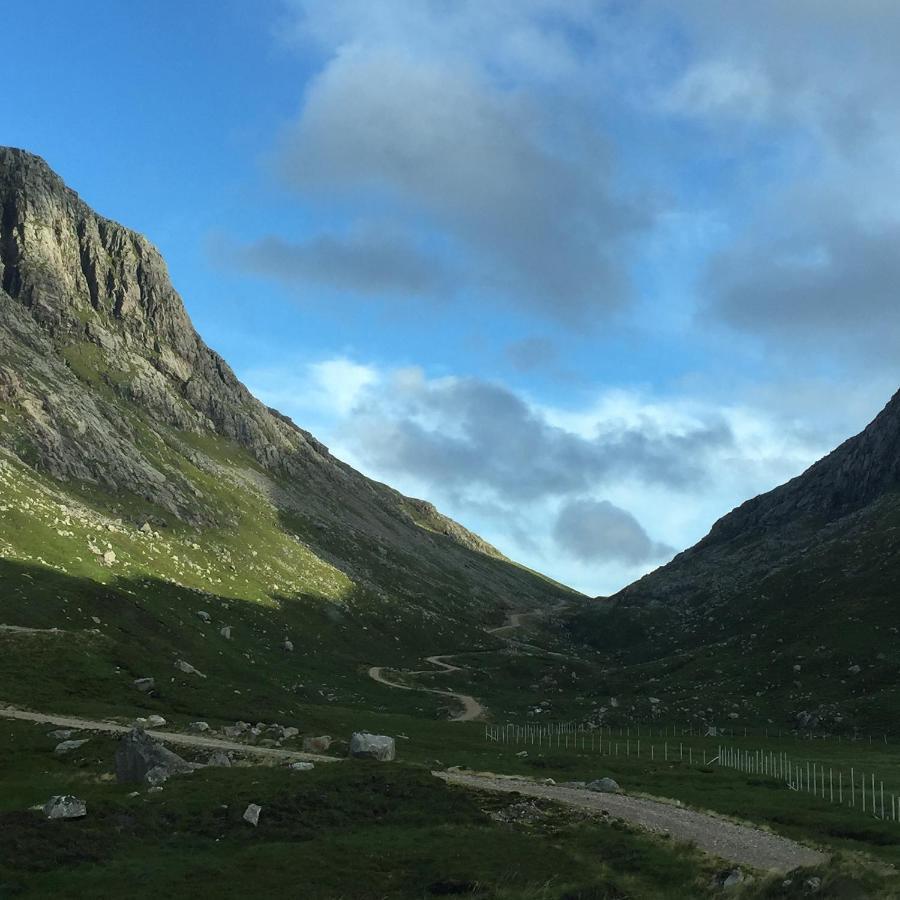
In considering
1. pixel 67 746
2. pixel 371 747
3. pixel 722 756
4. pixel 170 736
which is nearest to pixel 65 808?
pixel 67 746

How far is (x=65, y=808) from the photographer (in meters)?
37.8

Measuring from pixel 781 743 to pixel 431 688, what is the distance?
64516 millimetres

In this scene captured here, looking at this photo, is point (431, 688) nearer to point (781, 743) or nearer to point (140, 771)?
point (781, 743)

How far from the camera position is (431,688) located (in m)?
147

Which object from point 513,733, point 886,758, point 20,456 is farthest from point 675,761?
point 20,456

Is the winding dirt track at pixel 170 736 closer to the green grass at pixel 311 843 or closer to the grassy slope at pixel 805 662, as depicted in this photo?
the green grass at pixel 311 843

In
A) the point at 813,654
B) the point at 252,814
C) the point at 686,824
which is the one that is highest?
the point at 813,654

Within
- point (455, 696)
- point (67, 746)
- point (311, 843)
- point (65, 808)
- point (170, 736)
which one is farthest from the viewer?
point (455, 696)

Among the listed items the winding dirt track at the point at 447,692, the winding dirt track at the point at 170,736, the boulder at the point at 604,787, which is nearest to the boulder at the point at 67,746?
the winding dirt track at the point at 170,736

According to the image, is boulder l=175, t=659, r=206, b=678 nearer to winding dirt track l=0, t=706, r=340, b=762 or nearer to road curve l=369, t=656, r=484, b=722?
winding dirt track l=0, t=706, r=340, b=762

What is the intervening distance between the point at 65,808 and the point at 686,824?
1295 inches

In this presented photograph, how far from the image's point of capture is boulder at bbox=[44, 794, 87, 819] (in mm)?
37469

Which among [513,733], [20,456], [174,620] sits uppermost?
[20,456]

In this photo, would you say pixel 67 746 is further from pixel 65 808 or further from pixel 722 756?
pixel 722 756
